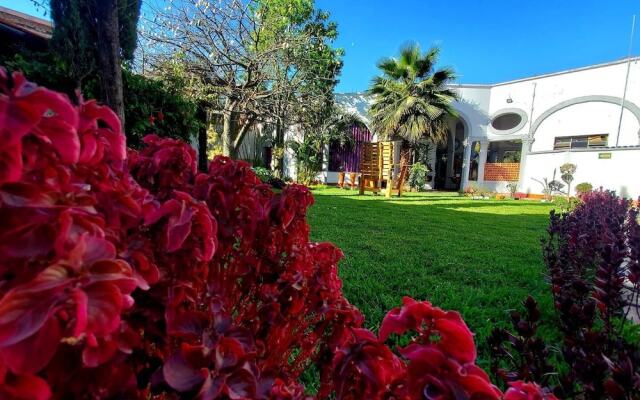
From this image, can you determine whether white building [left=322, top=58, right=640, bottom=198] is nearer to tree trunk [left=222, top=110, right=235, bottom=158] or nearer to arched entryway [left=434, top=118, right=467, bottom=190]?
arched entryway [left=434, top=118, right=467, bottom=190]

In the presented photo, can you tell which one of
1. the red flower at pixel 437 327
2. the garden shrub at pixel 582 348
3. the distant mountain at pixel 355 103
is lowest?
the garden shrub at pixel 582 348

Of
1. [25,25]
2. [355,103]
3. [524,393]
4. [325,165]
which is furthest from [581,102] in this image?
[524,393]

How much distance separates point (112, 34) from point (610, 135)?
17.1 m

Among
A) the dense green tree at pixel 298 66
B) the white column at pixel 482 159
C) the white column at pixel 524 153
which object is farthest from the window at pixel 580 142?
the dense green tree at pixel 298 66

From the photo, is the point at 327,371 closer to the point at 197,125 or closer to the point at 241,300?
the point at 241,300

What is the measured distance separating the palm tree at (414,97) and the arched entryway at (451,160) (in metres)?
3.71

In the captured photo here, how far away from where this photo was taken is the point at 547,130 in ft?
50.5

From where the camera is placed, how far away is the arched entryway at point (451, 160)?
19375mm

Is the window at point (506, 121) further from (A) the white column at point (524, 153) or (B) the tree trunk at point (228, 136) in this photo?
(B) the tree trunk at point (228, 136)

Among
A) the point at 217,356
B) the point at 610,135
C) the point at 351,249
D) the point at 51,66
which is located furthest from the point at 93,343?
the point at 610,135

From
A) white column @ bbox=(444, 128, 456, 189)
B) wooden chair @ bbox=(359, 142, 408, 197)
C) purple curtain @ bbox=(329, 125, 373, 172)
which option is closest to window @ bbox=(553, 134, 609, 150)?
white column @ bbox=(444, 128, 456, 189)

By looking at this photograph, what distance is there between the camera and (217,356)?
48 centimetres

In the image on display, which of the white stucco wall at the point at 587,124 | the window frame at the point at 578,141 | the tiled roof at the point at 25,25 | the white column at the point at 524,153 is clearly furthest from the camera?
the white column at the point at 524,153

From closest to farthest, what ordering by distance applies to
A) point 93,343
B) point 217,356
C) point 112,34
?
point 93,343 → point 217,356 → point 112,34
